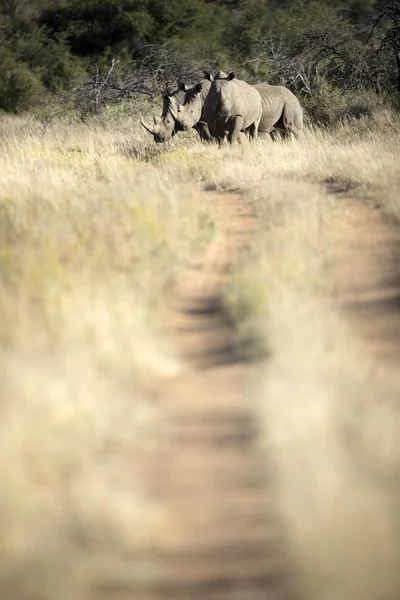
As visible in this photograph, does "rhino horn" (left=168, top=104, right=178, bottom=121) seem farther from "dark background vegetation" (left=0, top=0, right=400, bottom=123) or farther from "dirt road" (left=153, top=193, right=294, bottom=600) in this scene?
"dirt road" (left=153, top=193, right=294, bottom=600)

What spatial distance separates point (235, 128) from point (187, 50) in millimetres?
16010

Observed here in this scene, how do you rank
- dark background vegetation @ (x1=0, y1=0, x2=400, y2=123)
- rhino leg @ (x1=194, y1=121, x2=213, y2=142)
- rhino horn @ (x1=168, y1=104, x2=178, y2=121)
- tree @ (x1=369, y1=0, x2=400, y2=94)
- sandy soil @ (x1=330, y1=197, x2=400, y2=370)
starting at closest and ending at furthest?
sandy soil @ (x1=330, y1=197, x2=400, y2=370), rhino horn @ (x1=168, y1=104, x2=178, y2=121), rhino leg @ (x1=194, y1=121, x2=213, y2=142), tree @ (x1=369, y1=0, x2=400, y2=94), dark background vegetation @ (x1=0, y1=0, x2=400, y2=123)

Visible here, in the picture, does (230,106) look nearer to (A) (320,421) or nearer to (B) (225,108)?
(B) (225,108)

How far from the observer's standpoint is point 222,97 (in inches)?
540

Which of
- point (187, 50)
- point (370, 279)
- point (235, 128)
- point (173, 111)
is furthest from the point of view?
point (187, 50)

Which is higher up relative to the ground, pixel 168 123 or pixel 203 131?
pixel 203 131

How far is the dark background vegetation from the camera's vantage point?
1897 centimetres

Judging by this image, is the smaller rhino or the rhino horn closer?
the smaller rhino

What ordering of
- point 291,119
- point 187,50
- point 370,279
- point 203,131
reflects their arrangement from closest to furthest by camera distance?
point 370,279 → point 203,131 → point 291,119 → point 187,50

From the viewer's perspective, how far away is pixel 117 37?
32562mm

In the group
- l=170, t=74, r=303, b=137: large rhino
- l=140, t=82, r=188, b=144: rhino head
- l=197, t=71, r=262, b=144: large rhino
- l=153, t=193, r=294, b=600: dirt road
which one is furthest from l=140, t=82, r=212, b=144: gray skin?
l=153, t=193, r=294, b=600: dirt road

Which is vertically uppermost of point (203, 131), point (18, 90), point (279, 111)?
point (18, 90)

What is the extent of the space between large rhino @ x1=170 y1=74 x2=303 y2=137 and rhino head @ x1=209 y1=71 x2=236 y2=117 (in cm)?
43

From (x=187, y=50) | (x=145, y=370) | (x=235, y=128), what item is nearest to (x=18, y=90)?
(x=187, y=50)
